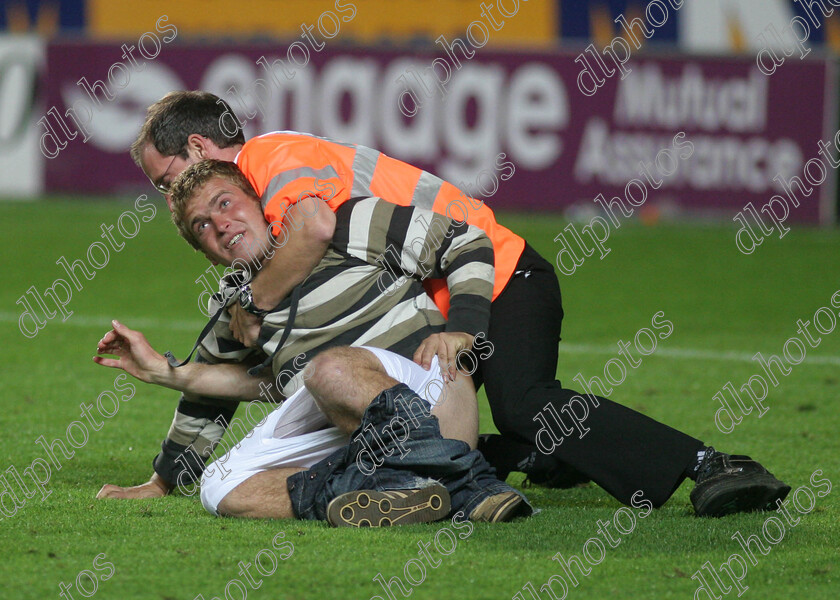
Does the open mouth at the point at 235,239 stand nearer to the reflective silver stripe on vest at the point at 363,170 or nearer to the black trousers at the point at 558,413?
the reflective silver stripe on vest at the point at 363,170

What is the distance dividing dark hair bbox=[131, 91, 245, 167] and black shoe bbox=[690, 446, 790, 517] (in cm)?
188

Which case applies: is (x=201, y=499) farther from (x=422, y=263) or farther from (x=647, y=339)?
(x=647, y=339)

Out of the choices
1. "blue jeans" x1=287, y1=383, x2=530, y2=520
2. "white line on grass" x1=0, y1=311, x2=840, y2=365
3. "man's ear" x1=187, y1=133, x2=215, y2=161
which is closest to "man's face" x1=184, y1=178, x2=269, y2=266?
"man's ear" x1=187, y1=133, x2=215, y2=161

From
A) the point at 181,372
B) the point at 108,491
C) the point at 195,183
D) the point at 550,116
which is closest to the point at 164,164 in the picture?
the point at 195,183

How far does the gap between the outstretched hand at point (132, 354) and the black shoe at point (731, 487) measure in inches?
62.1

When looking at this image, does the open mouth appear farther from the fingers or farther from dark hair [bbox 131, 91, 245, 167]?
the fingers

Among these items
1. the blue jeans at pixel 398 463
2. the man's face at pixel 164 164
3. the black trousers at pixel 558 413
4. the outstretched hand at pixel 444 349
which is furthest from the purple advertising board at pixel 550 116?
the blue jeans at pixel 398 463

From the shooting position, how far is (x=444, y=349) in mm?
3287

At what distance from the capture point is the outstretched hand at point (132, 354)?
3584 millimetres

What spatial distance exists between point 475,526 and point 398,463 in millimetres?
254

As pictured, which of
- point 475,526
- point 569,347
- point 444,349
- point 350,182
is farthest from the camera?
point 569,347

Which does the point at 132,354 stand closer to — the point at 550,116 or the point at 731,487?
the point at 731,487

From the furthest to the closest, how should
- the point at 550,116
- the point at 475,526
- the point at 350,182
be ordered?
the point at 550,116 → the point at 350,182 → the point at 475,526

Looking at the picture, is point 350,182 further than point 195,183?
Yes
